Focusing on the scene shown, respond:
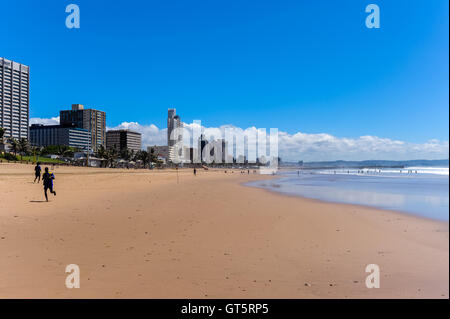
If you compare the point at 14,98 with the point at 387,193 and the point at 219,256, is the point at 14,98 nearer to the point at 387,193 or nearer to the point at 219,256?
the point at 387,193

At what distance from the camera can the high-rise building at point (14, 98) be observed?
601 feet

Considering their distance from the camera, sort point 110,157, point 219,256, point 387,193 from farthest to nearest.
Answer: point 110,157 < point 387,193 < point 219,256

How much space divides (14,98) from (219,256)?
238722mm

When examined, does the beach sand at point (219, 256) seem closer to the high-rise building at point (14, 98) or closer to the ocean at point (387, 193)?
the ocean at point (387, 193)

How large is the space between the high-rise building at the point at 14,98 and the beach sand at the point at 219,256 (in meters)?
217

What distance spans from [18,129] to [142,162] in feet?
363

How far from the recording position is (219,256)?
6590mm

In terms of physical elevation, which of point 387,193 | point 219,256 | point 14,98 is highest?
point 14,98

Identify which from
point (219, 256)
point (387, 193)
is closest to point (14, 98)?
point (387, 193)

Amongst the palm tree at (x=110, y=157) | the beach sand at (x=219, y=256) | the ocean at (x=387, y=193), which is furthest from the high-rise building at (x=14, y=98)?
the beach sand at (x=219, y=256)

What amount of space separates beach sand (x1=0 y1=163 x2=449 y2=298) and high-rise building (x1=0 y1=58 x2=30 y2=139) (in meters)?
217

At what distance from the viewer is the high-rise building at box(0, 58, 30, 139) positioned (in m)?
183
